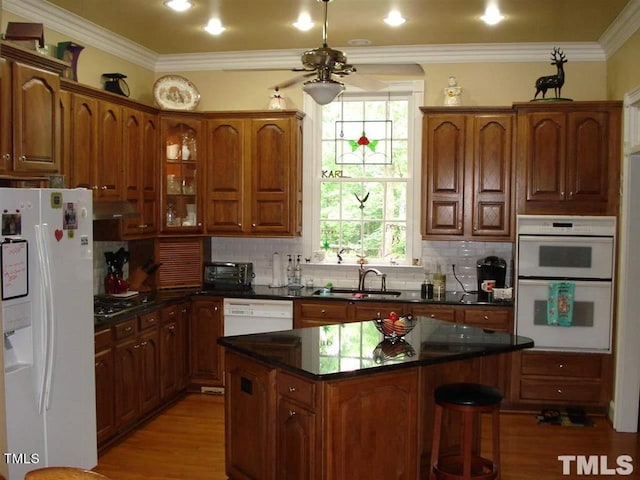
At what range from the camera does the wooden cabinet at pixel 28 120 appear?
367 cm

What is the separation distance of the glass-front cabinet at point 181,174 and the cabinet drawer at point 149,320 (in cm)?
97

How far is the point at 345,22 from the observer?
17.1 feet

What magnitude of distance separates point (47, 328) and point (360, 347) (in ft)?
5.75

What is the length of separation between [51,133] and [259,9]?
1.78 m

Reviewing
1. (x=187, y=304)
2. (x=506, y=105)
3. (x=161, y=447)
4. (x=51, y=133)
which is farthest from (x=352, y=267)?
(x=51, y=133)

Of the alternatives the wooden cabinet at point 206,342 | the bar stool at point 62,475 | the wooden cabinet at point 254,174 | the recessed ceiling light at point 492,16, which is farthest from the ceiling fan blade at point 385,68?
the bar stool at point 62,475

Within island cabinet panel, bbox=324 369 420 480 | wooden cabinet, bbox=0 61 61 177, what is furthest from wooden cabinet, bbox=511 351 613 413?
wooden cabinet, bbox=0 61 61 177

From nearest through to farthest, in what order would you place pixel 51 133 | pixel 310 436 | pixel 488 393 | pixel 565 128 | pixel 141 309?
pixel 310 436 < pixel 488 393 < pixel 51 133 < pixel 141 309 < pixel 565 128

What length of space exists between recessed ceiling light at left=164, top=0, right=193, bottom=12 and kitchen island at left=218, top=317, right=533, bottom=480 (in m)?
2.41

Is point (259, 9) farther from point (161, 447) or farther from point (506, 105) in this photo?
point (161, 447)

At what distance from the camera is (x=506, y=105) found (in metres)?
6.00

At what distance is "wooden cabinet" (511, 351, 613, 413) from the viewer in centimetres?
549

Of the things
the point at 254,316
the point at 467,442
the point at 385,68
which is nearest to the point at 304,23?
the point at 385,68

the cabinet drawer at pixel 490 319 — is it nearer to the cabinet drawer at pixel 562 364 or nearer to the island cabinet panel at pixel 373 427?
the cabinet drawer at pixel 562 364
